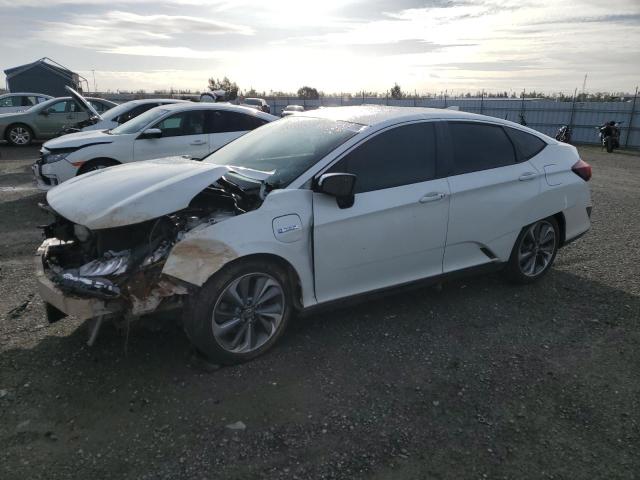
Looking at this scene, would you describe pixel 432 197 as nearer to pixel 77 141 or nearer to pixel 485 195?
pixel 485 195

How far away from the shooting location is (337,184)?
133 inches

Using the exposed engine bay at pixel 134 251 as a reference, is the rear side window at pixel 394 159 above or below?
above

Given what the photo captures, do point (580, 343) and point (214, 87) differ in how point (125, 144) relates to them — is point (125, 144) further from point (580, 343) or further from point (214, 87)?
point (214, 87)

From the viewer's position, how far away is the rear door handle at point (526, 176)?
4466 mm

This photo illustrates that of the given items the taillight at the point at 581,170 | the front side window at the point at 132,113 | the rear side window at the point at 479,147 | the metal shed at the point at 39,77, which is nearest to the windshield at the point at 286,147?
the rear side window at the point at 479,147

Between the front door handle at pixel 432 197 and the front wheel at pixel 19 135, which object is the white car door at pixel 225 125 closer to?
the front door handle at pixel 432 197

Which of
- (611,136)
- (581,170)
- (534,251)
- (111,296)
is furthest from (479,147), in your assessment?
(611,136)

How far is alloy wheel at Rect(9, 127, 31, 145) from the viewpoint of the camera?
15.6 metres

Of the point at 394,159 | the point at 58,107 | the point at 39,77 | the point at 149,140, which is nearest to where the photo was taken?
the point at 394,159

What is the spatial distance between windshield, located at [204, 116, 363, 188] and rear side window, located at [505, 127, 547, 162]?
5.47ft

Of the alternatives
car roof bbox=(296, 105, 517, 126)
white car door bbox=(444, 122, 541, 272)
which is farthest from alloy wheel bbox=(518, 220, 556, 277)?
car roof bbox=(296, 105, 517, 126)

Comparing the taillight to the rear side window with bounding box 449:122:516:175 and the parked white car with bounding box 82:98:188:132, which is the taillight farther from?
the parked white car with bounding box 82:98:188:132

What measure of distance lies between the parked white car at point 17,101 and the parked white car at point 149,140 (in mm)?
12264

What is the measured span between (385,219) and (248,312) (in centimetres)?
121
